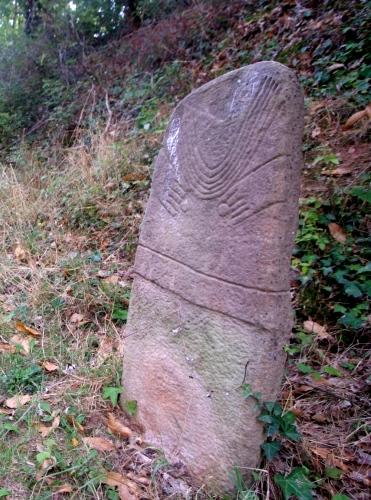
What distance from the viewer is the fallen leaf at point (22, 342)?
Result: 2344 millimetres

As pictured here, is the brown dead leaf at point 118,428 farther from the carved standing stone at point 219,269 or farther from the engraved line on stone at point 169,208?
the engraved line on stone at point 169,208

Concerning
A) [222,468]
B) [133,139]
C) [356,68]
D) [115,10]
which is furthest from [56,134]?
[222,468]

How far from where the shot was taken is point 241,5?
5406 mm

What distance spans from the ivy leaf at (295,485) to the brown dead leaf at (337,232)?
1389mm

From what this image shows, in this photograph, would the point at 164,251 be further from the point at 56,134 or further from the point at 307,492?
the point at 56,134

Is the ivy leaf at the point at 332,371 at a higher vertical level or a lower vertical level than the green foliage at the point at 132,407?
lower

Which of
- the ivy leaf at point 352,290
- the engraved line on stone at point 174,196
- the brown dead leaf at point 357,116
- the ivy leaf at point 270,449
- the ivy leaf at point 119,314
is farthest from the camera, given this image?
the brown dead leaf at point 357,116

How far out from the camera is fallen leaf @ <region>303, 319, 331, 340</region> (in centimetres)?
224

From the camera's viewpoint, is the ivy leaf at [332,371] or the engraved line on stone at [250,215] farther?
the ivy leaf at [332,371]

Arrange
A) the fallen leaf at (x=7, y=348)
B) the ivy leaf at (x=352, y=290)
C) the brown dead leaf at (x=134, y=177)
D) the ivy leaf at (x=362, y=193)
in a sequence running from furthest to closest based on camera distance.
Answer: the brown dead leaf at (x=134, y=177), the ivy leaf at (x=362, y=193), the fallen leaf at (x=7, y=348), the ivy leaf at (x=352, y=290)

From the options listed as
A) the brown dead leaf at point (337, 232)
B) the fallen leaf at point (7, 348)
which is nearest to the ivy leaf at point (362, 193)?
the brown dead leaf at point (337, 232)

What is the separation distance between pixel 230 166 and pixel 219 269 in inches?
14.3

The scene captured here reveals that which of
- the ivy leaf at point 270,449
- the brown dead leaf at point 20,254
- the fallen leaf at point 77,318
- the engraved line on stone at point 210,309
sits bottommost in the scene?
the ivy leaf at point 270,449

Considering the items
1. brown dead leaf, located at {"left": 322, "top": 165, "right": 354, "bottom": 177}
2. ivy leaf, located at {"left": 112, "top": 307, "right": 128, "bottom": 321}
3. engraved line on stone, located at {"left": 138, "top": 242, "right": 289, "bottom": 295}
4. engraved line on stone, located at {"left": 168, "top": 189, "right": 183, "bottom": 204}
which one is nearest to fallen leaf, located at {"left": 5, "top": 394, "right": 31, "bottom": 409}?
ivy leaf, located at {"left": 112, "top": 307, "right": 128, "bottom": 321}
